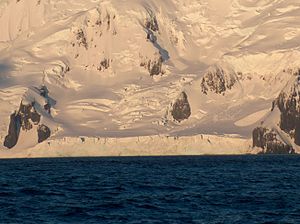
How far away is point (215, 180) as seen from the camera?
19938 centimetres

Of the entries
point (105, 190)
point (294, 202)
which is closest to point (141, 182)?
point (105, 190)

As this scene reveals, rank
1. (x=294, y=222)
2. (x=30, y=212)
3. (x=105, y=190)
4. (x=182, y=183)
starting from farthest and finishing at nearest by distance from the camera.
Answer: (x=182, y=183) → (x=105, y=190) → (x=30, y=212) → (x=294, y=222)

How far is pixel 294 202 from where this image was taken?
149 metres

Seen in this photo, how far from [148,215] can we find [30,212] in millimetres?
Result: 13621

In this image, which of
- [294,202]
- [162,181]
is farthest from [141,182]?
[294,202]

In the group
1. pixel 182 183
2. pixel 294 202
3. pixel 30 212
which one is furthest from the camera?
pixel 182 183

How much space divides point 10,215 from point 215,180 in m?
67.8

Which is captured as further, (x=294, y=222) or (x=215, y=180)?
(x=215, y=180)

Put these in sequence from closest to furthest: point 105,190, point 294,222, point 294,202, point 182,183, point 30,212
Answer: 1. point 294,222
2. point 30,212
3. point 294,202
4. point 105,190
5. point 182,183

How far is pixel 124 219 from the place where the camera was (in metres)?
133

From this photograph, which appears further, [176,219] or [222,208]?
[222,208]

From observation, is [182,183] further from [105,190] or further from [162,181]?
[105,190]

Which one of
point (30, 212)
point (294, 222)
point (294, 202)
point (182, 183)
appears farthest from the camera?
point (182, 183)

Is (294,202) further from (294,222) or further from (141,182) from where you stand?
(141,182)
